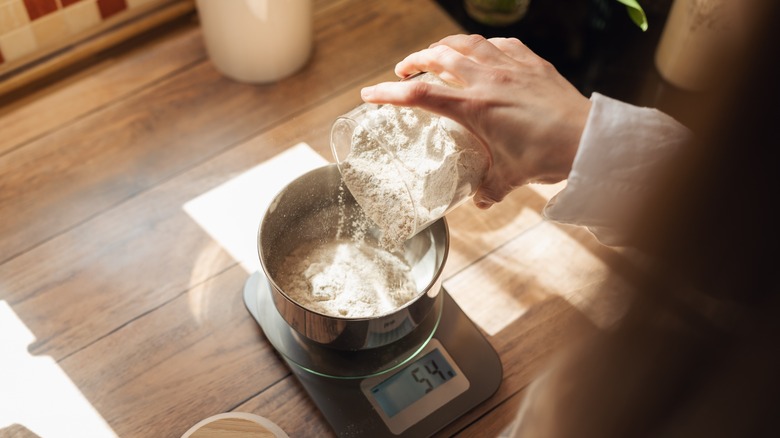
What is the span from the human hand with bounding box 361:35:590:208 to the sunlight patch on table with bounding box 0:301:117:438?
21.2 inches

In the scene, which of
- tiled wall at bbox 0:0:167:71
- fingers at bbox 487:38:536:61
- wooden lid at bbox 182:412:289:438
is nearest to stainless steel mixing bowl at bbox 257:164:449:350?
wooden lid at bbox 182:412:289:438

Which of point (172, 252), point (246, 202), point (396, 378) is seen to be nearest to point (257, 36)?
point (246, 202)

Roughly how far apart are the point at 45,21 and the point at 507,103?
900 millimetres

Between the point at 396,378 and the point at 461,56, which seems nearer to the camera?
the point at 461,56

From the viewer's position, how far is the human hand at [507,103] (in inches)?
27.9

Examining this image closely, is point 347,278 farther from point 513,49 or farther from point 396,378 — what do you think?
point 513,49

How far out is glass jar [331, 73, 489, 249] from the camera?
A: 754 mm

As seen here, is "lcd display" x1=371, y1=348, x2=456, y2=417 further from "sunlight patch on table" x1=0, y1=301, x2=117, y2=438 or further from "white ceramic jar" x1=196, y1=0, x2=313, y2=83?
"white ceramic jar" x1=196, y1=0, x2=313, y2=83

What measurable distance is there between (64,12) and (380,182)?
0.79 m

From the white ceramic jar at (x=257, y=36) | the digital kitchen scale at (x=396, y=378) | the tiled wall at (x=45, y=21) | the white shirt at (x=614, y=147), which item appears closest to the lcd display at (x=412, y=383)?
the digital kitchen scale at (x=396, y=378)

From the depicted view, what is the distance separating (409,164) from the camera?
758mm

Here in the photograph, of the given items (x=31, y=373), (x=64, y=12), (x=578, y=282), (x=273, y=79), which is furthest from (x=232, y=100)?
(x=578, y=282)

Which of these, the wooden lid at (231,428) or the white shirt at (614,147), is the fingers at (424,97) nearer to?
the white shirt at (614,147)

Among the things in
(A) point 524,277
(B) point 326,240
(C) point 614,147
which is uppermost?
(C) point 614,147
